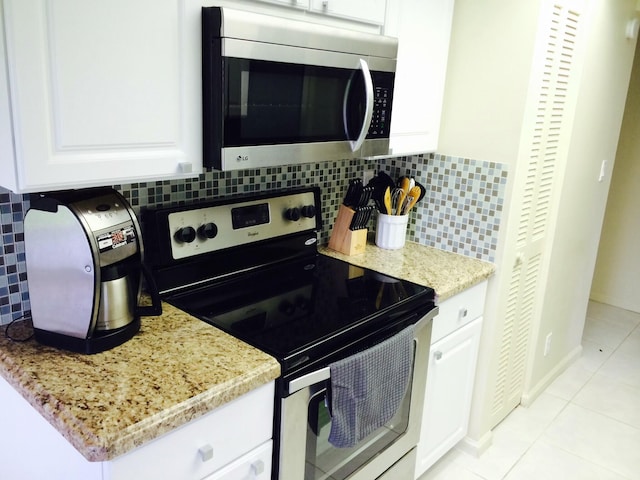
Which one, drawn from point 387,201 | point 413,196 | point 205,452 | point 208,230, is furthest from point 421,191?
point 205,452

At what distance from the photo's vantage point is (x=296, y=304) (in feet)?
5.49

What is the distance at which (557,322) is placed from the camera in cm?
287

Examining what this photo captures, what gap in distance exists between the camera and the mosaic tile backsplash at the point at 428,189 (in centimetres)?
179

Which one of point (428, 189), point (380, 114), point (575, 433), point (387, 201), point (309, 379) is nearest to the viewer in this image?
point (309, 379)

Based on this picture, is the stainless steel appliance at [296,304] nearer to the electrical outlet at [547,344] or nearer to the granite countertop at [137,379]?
the granite countertop at [137,379]

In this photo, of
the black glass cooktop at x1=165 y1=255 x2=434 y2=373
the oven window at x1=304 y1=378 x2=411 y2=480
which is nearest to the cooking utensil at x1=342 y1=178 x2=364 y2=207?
the black glass cooktop at x1=165 y1=255 x2=434 y2=373

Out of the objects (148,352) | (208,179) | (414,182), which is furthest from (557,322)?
(148,352)

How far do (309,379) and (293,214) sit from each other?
76cm

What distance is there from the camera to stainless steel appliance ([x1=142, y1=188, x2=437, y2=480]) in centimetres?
141

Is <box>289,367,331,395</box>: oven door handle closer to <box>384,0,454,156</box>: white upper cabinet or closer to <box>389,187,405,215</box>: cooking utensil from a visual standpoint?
<box>384,0,454,156</box>: white upper cabinet

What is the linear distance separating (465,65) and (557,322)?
58.7 inches

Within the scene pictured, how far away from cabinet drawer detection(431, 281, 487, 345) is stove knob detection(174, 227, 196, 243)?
864 mm

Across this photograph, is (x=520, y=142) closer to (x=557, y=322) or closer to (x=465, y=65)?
(x=465, y=65)

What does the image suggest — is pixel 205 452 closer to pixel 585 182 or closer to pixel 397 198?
pixel 397 198
